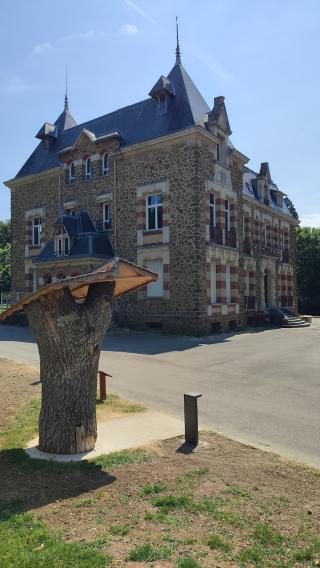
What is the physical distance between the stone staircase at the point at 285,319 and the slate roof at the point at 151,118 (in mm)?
12898

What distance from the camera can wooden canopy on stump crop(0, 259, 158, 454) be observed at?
5500 mm

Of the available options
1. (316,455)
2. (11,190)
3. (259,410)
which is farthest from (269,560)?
(11,190)

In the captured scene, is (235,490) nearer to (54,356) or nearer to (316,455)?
(316,455)

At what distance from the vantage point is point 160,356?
14031 mm

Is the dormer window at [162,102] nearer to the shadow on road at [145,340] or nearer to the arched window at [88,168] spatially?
the arched window at [88,168]

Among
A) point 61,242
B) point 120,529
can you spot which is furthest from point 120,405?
point 61,242

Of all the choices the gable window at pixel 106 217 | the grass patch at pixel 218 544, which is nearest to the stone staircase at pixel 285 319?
the gable window at pixel 106 217

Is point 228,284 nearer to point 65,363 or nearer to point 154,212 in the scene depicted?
point 154,212

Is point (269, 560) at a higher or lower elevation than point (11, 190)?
lower

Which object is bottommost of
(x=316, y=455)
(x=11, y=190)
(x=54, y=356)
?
(x=316, y=455)

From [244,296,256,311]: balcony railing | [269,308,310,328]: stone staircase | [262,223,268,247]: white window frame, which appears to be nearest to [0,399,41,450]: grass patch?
[244,296,256,311]: balcony railing

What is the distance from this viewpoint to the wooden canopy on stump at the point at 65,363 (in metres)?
5.50

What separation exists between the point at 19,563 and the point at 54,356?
2.65m

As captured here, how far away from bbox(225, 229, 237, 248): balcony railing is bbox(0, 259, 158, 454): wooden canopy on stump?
1767cm
